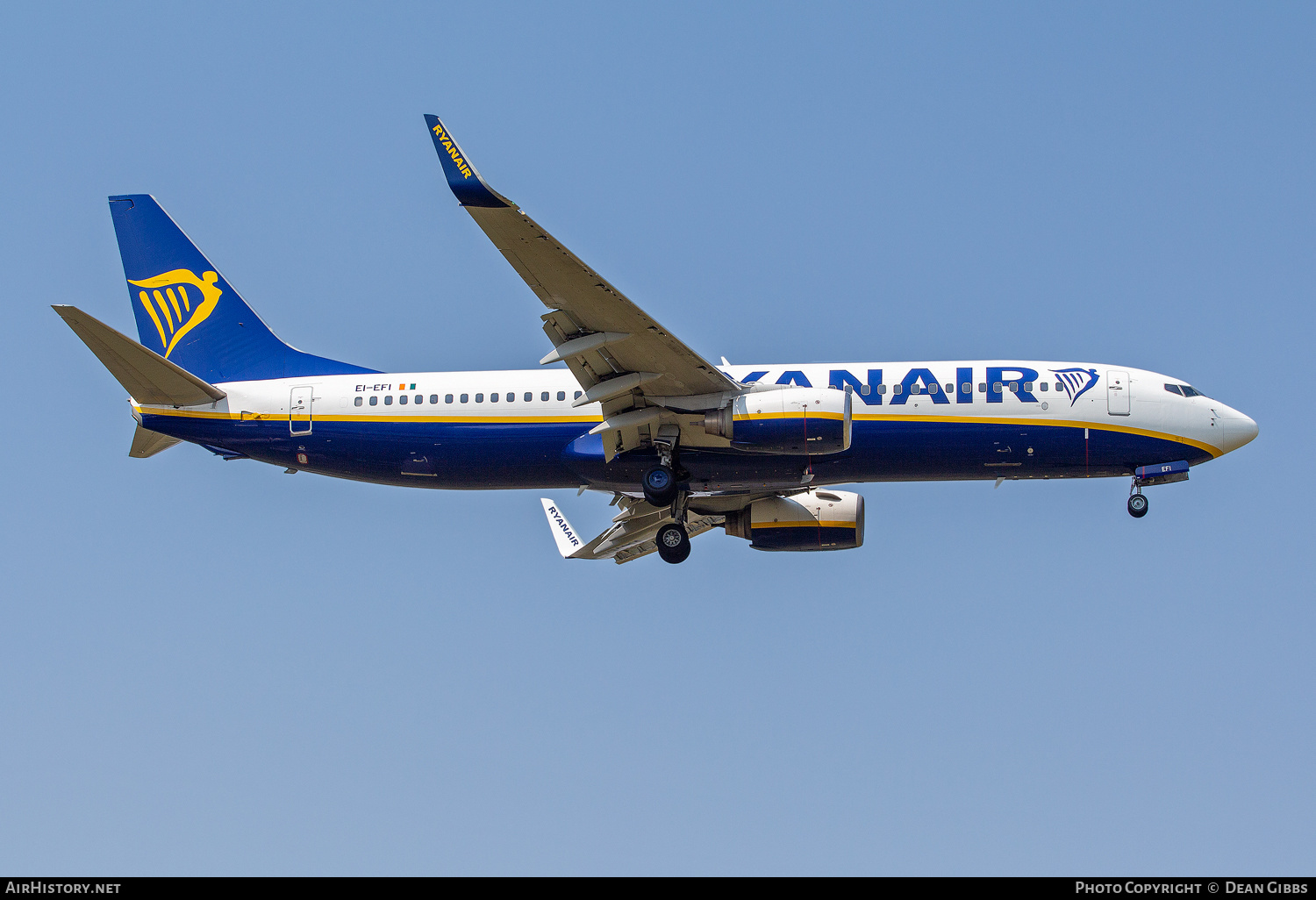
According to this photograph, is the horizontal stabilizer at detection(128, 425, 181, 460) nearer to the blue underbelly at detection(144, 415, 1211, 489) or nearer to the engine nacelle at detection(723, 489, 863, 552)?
the blue underbelly at detection(144, 415, 1211, 489)

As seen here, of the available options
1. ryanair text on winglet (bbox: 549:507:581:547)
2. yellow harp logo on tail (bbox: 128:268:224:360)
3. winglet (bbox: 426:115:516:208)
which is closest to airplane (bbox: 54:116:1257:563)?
yellow harp logo on tail (bbox: 128:268:224:360)

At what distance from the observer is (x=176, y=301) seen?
137ft

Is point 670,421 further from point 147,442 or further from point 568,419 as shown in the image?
point 147,442

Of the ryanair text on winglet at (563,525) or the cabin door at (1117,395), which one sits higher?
the cabin door at (1117,395)

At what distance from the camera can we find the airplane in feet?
113

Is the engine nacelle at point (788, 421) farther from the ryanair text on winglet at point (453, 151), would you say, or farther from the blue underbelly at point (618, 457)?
the ryanair text on winglet at point (453, 151)

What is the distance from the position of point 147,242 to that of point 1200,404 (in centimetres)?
3118

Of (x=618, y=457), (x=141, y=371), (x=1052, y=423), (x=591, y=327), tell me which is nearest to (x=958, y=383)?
(x=1052, y=423)

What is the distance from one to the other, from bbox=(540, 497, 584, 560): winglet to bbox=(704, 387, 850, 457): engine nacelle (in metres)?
11.7

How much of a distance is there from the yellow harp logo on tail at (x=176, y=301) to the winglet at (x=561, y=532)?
41.7 feet

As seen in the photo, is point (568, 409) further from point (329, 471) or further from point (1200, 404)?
point (1200, 404)

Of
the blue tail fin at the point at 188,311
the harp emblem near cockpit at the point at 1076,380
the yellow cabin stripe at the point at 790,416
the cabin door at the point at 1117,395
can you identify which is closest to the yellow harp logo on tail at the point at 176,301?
the blue tail fin at the point at 188,311

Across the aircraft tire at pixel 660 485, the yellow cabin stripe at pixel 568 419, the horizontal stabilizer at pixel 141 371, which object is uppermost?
the horizontal stabilizer at pixel 141 371

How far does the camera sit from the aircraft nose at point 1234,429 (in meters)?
37.2
